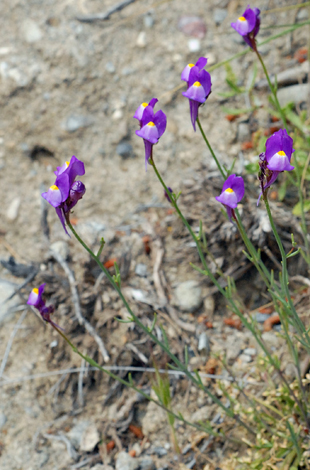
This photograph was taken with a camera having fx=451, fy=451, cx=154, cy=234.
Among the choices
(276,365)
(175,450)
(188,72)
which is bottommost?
(175,450)

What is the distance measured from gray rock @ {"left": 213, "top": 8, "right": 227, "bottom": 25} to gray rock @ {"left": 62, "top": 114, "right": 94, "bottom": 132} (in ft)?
4.03

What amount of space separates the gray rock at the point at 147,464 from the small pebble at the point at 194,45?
2.81 meters

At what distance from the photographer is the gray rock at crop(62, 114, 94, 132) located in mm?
3416

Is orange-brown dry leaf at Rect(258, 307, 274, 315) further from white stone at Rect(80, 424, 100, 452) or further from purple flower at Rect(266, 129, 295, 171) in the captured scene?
purple flower at Rect(266, 129, 295, 171)

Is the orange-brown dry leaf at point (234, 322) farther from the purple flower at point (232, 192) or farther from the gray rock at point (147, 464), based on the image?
the purple flower at point (232, 192)

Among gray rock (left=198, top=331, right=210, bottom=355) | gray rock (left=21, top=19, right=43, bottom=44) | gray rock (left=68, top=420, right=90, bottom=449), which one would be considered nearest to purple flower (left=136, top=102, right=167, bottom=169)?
gray rock (left=198, top=331, right=210, bottom=355)

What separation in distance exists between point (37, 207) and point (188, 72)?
2086 mm

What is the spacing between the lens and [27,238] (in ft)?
10.3

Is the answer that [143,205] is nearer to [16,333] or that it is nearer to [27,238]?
[27,238]

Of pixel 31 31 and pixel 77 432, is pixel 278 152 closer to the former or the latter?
pixel 77 432

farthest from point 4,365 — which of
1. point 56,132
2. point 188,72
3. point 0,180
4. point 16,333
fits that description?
point 188,72

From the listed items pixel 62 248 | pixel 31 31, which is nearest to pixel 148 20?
pixel 31 31

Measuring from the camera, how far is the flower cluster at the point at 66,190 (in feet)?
4.23

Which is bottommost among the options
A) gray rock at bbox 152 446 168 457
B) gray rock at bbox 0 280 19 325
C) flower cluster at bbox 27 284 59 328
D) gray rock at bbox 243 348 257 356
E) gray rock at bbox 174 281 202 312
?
gray rock at bbox 152 446 168 457
